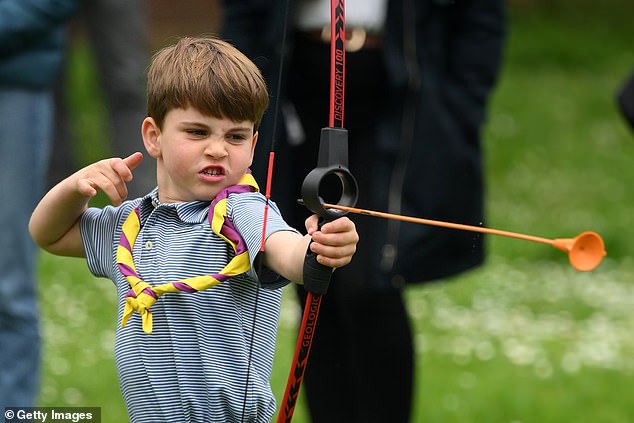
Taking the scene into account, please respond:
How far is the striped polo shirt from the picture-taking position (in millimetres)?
2314

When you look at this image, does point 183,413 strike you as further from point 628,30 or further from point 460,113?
point 628,30

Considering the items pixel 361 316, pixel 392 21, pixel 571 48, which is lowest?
pixel 361 316

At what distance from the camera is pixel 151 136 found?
238 centimetres

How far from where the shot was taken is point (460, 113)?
3912mm

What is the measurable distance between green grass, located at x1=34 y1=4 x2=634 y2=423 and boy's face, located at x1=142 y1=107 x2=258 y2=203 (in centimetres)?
223

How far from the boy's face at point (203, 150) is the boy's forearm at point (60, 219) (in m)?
0.18

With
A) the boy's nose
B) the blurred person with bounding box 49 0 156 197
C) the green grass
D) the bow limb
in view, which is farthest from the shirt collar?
the blurred person with bounding box 49 0 156 197

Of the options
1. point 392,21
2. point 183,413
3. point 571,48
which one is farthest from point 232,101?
point 571,48

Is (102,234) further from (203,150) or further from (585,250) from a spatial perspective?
(585,250)

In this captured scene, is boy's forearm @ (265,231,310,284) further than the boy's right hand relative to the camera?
No

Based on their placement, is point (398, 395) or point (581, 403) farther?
point (581, 403)

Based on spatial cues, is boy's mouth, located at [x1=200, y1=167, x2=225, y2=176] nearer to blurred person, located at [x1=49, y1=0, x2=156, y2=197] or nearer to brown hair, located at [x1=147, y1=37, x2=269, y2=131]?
brown hair, located at [x1=147, y1=37, x2=269, y2=131]

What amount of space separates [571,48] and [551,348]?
8.93 metres

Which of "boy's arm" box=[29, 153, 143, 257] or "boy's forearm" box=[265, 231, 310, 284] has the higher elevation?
"boy's arm" box=[29, 153, 143, 257]
